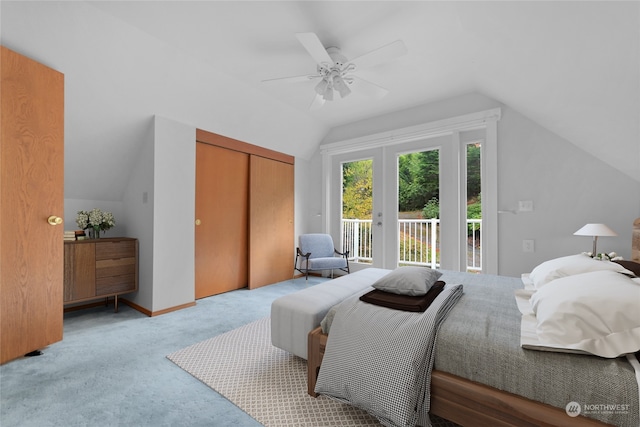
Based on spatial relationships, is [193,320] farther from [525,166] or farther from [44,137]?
[525,166]

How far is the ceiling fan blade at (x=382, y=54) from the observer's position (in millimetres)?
Result: 2027

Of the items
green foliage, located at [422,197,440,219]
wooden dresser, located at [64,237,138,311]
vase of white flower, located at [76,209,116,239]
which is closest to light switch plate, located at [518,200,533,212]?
green foliage, located at [422,197,440,219]

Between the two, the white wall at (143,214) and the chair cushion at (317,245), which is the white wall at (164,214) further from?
the chair cushion at (317,245)

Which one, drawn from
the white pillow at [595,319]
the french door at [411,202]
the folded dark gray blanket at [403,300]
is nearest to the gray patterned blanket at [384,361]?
the folded dark gray blanket at [403,300]

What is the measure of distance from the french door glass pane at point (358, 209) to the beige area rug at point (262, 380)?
2675 millimetres

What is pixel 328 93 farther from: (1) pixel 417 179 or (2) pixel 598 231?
(2) pixel 598 231

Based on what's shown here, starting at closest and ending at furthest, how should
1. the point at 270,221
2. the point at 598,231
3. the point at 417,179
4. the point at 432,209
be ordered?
the point at 598,231 → the point at 432,209 → the point at 417,179 → the point at 270,221

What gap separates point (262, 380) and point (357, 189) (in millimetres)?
3437

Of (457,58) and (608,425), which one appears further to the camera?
(457,58)

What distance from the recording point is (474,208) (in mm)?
3557

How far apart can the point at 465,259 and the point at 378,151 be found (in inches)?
80.8

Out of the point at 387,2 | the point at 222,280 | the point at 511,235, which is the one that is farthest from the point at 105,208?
the point at 511,235

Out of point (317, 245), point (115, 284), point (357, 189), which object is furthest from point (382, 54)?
point (115, 284)

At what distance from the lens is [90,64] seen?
7.73 ft
